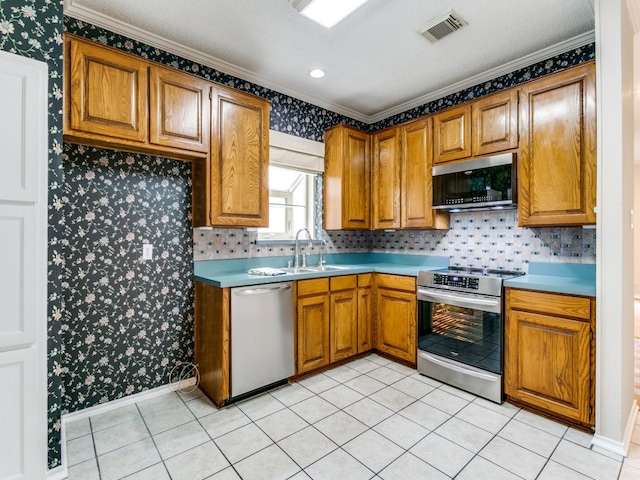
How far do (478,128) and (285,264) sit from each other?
2223 millimetres

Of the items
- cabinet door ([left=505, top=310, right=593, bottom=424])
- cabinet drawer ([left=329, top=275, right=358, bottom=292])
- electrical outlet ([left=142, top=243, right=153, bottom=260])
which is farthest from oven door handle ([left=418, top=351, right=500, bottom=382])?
electrical outlet ([left=142, top=243, right=153, bottom=260])

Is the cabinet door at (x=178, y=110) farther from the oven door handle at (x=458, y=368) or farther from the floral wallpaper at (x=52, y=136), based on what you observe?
the oven door handle at (x=458, y=368)

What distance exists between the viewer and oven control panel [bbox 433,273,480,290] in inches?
102

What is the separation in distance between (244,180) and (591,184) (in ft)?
8.42

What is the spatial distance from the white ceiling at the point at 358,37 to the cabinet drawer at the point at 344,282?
1930 mm

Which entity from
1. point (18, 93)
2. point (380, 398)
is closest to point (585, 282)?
point (380, 398)

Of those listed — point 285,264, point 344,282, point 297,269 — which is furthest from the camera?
point 285,264

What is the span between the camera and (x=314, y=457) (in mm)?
1878

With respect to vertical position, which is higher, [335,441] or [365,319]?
[365,319]

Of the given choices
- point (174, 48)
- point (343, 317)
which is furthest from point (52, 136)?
point (343, 317)

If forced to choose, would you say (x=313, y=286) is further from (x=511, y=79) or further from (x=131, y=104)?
(x=511, y=79)

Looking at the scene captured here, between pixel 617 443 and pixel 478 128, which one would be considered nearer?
pixel 617 443

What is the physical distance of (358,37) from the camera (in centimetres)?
248

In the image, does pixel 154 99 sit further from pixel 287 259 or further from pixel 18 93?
pixel 287 259
